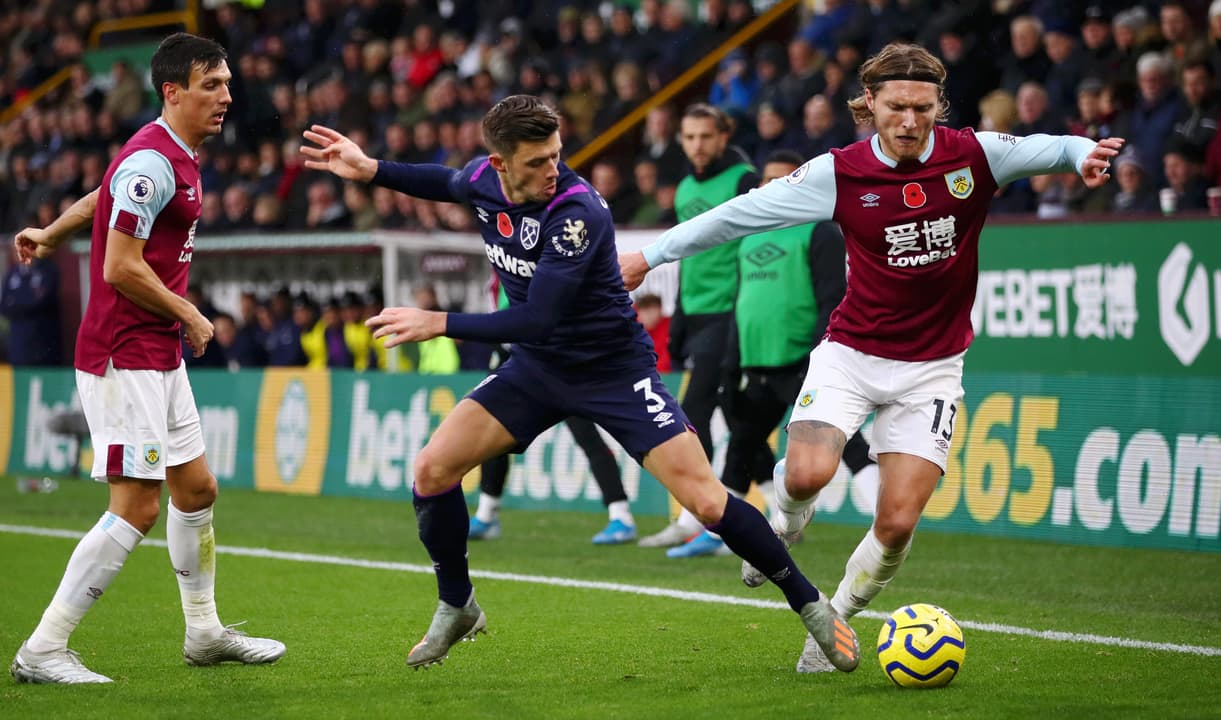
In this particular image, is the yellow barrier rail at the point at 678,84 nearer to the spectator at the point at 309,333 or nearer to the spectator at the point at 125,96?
the spectator at the point at 309,333

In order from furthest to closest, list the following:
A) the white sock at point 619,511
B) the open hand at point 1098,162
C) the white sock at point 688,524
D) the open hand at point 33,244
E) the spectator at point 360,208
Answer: the spectator at point 360,208
the white sock at point 619,511
the white sock at point 688,524
the open hand at point 33,244
the open hand at point 1098,162

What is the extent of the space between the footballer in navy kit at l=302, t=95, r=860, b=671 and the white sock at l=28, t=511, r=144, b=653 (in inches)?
48.7

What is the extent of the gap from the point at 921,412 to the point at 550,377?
5.01 feet

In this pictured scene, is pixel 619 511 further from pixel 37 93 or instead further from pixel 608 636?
pixel 37 93

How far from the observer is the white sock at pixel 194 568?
6824mm

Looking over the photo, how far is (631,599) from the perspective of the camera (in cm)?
875

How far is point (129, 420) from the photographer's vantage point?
6.53 m

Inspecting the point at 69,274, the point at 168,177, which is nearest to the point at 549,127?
the point at 168,177

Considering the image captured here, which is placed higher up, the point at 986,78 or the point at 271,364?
the point at 986,78

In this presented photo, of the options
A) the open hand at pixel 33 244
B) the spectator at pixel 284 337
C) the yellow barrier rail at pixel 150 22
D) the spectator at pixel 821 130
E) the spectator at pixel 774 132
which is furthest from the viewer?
the yellow barrier rail at pixel 150 22

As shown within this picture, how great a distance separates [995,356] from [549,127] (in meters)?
7.80

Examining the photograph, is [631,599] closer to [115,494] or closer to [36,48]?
[115,494]

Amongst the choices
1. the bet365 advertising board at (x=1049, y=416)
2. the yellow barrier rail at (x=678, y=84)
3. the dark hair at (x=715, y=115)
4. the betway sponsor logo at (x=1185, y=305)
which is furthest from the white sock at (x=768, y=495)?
the yellow barrier rail at (x=678, y=84)

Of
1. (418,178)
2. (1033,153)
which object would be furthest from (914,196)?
(418,178)
